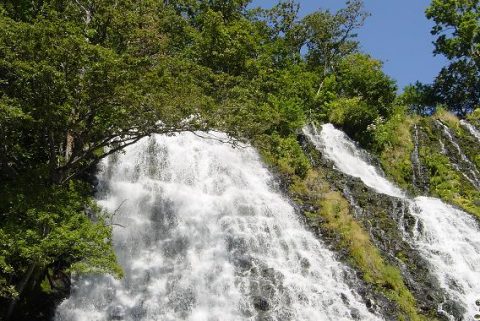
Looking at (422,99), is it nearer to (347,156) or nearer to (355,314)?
(347,156)

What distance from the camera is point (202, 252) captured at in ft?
60.8

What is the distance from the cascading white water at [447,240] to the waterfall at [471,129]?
10225 mm

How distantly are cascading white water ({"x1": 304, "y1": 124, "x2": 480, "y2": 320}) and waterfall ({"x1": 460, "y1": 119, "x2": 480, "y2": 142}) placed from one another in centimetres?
1023

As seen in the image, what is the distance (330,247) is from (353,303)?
127 inches

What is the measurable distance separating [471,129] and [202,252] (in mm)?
25598

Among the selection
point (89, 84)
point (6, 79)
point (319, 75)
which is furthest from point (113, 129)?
point (319, 75)

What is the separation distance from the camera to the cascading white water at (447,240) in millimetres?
19781

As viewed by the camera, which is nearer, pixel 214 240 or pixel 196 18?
pixel 214 240

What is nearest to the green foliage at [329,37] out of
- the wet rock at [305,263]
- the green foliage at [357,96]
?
the green foliage at [357,96]

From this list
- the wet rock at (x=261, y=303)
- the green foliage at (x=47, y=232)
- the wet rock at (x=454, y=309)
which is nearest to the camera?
the green foliage at (x=47, y=232)

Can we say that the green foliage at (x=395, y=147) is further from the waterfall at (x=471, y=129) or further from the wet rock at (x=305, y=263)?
the wet rock at (x=305, y=263)

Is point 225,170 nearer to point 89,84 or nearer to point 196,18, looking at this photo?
point 89,84

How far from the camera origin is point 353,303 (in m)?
17.8

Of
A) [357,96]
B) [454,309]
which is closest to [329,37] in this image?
[357,96]
